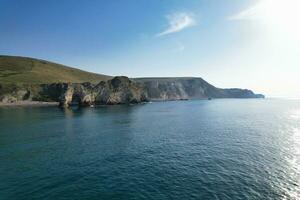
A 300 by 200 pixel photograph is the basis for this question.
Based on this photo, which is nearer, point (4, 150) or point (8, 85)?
point (4, 150)

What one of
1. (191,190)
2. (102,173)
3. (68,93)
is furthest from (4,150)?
(68,93)

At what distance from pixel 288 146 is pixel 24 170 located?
55.2 m

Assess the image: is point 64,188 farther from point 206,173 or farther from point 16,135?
point 16,135

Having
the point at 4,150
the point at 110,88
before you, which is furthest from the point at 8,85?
the point at 4,150

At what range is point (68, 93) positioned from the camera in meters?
181

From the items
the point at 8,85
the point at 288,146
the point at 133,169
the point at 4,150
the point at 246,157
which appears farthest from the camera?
the point at 8,85

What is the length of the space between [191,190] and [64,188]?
54.4ft

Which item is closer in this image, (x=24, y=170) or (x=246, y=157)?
(x=24, y=170)

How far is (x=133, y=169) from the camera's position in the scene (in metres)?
36.6

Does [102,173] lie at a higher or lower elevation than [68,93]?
lower

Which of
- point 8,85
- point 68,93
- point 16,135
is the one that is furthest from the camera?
point 8,85

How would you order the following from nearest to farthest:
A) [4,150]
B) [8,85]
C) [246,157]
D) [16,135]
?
[246,157]
[4,150]
[16,135]
[8,85]

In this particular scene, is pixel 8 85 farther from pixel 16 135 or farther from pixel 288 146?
pixel 288 146

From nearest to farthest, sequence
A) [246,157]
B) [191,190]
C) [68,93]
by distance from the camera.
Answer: [191,190]
[246,157]
[68,93]
